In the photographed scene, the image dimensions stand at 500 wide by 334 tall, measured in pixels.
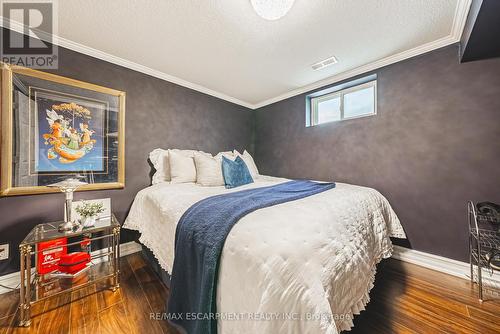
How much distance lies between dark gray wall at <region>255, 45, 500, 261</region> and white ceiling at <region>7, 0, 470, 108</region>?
36 cm

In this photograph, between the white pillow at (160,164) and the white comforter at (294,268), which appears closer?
the white comforter at (294,268)

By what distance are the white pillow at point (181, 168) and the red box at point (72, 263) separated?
103 cm

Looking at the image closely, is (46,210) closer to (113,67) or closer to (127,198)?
(127,198)

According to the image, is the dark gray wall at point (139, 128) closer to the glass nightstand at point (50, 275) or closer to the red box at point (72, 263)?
the glass nightstand at point (50, 275)

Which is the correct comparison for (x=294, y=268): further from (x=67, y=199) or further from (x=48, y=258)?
(x=48, y=258)

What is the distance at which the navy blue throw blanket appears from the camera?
848 mm

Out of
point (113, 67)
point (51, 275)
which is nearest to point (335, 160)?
point (113, 67)

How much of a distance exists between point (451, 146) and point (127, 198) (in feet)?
11.4

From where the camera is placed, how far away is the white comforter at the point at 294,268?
0.68 m

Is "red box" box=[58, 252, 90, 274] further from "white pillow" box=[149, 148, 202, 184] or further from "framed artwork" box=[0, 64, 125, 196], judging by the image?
"white pillow" box=[149, 148, 202, 184]
